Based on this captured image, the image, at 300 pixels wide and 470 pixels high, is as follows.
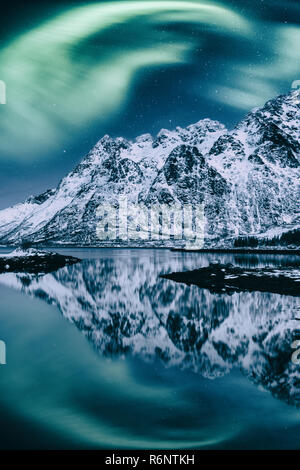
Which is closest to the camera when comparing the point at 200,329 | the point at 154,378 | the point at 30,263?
the point at 154,378

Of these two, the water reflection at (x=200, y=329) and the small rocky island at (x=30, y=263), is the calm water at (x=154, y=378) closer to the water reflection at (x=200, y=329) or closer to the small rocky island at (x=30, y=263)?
the water reflection at (x=200, y=329)

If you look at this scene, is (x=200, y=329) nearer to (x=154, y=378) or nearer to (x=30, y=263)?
(x=154, y=378)

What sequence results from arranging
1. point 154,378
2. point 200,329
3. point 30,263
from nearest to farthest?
1. point 154,378
2. point 200,329
3. point 30,263

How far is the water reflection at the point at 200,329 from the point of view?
8.87 metres

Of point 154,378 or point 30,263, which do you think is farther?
point 30,263

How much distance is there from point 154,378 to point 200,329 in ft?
17.2

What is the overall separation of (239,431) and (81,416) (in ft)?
9.53

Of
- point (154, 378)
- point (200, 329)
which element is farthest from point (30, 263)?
point (154, 378)

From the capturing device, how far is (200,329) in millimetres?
13172

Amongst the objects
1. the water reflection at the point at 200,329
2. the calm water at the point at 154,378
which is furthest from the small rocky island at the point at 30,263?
the calm water at the point at 154,378

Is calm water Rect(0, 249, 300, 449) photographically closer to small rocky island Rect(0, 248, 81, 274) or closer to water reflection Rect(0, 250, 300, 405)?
water reflection Rect(0, 250, 300, 405)
